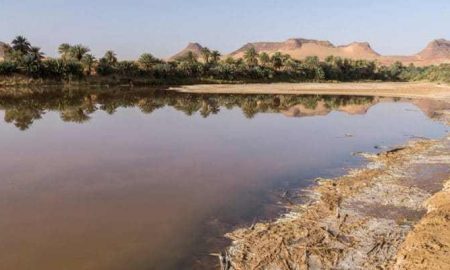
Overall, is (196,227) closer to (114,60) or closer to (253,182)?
(253,182)

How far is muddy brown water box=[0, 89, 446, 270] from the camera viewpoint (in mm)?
10703

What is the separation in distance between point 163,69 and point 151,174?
64.9 m

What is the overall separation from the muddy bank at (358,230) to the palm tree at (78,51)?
228ft

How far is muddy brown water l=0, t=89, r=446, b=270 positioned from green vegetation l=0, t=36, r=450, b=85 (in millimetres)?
32286

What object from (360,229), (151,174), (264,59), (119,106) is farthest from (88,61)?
(360,229)

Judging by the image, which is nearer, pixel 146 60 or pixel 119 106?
pixel 119 106

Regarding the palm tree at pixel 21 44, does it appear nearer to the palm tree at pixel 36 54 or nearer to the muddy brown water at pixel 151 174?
the palm tree at pixel 36 54

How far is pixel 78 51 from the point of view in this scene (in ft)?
255

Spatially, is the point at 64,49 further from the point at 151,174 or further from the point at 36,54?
the point at 151,174

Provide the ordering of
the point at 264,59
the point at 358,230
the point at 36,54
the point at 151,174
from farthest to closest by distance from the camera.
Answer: the point at 264,59 < the point at 36,54 < the point at 151,174 < the point at 358,230

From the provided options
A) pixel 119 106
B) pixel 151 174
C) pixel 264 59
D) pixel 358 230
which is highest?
pixel 264 59

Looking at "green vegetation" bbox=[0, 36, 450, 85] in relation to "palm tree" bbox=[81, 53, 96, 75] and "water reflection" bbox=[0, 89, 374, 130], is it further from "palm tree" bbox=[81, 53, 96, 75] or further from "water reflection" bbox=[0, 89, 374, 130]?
"water reflection" bbox=[0, 89, 374, 130]

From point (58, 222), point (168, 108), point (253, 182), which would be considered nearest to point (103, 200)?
point (58, 222)

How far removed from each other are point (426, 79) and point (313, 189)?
103m
